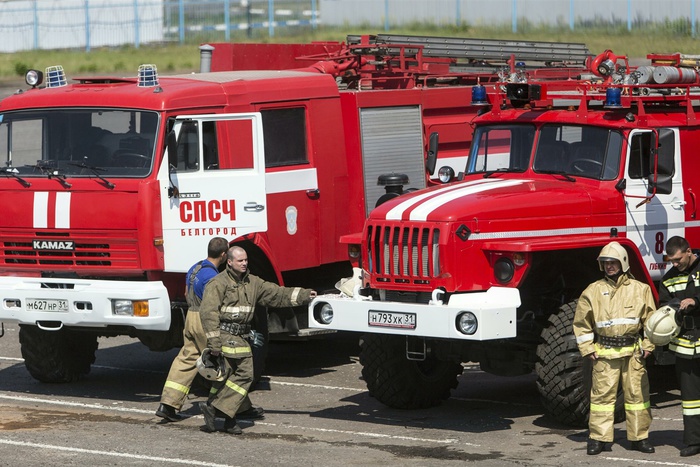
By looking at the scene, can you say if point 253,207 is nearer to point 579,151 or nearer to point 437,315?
point 437,315

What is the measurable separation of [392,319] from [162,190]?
8.86 feet

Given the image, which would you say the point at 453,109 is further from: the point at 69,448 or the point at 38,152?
the point at 69,448

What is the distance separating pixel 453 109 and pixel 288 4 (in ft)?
88.2

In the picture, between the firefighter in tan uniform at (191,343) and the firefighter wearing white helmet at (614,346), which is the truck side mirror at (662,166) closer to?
the firefighter wearing white helmet at (614,346)

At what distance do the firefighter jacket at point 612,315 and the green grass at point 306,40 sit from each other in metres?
22.3

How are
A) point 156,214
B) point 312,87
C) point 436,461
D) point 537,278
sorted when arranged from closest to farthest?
point 436,461 → point 537,278 → point 156,214 → point 312,87

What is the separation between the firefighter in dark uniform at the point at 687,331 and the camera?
1000 cm

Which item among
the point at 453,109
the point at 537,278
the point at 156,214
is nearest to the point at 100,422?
the point at 156,214

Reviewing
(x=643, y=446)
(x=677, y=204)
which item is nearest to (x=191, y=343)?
(x=643, y=446)

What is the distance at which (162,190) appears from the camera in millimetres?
12266

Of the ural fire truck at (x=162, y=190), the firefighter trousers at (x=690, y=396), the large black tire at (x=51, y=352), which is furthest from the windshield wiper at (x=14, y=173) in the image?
the firefighter trousers at (x=690, y=396)

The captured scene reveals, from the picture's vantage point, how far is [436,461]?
1003 cm

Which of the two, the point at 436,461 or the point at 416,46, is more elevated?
the point at 416,46

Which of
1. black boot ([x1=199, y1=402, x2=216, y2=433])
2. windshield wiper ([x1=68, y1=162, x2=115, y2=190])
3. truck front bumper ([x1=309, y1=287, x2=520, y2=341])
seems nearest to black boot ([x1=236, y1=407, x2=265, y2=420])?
black boot ([x1=199, y1=402, x2=216, y2=433])
